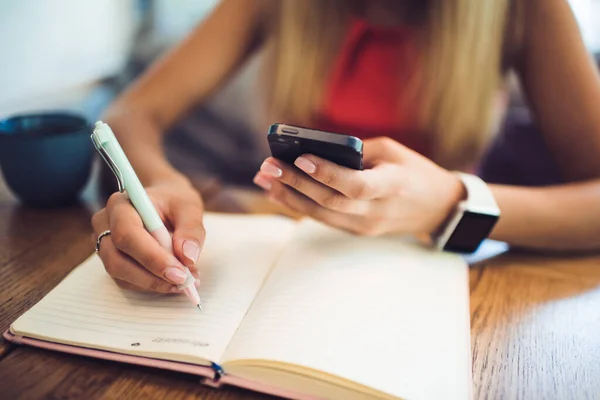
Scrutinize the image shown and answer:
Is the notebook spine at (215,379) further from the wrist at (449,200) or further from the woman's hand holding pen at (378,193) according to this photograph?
the wrist at (449,200)

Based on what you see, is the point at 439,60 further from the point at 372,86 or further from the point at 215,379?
the point at 215,379

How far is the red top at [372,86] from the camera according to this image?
36.6 inches

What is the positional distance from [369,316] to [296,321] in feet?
0.22

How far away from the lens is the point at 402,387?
1.30ft

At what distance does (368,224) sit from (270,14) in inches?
21.7

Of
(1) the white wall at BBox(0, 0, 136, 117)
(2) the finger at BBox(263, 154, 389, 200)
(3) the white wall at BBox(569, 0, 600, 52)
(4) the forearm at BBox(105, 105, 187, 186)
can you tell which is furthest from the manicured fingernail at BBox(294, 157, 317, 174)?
(3) the white wall at BBox(569, 0, 600, 52)

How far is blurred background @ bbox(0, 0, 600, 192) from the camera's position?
100 centimetres

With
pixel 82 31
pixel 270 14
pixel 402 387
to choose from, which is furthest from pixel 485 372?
pixel 82 31

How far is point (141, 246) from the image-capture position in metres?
0.47

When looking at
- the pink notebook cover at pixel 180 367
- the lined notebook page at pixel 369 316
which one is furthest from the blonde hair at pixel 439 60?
the pink notebook cover at pixel 180 367

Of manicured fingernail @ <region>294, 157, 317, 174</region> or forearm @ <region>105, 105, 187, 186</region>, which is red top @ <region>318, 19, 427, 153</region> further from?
manicured fingernail @ <region>294, 157, 317, 174</region>

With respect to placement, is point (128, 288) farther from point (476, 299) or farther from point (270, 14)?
point (270, 14)

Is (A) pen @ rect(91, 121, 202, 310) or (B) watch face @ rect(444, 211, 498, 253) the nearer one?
(A) pen @ rect(91, 121, 202, 310)

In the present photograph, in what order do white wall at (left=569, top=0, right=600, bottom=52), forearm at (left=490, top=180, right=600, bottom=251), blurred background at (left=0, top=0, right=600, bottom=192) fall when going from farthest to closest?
white wall at (left=569, top=0, right=600, bottom=52), blurred background at (left=0, top=0, right=600, bottom=192), forearm at (left=490, top=180, right=600, bottom=251)
